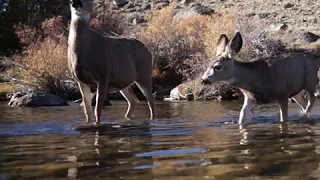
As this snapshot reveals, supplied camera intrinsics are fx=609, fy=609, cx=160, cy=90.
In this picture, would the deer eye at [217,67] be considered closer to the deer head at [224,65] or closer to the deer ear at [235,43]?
the deer head at [224,65]

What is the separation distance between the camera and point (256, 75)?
13.1 meters

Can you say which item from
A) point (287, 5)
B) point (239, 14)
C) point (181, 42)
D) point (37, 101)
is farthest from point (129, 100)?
point (287, 5)

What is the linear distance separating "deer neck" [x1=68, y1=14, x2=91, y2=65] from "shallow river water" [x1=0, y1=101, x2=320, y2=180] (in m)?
1.57

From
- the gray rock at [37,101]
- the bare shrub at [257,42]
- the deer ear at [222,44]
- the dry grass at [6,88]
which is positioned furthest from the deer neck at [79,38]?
the dry grass at [6,88]

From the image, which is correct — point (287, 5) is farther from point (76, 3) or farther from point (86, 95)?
point (76, 3)

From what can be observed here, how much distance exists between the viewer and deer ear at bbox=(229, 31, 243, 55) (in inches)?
490

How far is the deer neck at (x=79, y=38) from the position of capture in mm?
12094

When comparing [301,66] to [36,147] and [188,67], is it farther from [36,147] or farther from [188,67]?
[188,67]

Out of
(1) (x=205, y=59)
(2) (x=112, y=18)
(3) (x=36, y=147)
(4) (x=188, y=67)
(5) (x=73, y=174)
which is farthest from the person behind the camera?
(2) (x=112, y=18)

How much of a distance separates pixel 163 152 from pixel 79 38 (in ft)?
17.4

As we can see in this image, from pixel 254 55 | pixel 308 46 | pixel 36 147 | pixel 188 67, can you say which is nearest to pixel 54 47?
pixel 188 67

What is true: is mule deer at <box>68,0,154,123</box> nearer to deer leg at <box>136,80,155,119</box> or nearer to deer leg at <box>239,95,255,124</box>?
deer leg at <box>136,80,155,119</box>

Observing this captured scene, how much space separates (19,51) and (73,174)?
3970 centimetres

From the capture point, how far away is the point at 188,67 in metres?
35.0
